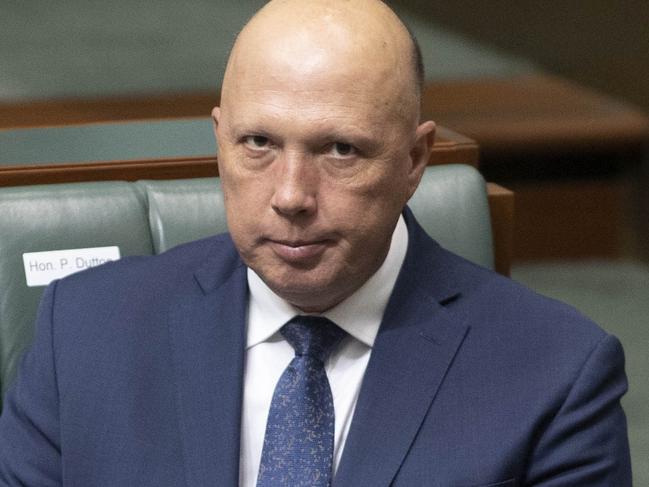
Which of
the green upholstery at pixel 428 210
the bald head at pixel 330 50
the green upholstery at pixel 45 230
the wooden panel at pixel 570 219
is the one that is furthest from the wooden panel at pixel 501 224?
the wooden panel at pixel 570 219

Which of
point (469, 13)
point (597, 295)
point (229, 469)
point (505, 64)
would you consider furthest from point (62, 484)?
point (469, 13)

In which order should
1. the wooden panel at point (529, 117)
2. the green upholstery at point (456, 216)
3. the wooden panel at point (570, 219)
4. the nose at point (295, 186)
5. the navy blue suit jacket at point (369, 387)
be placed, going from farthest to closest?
1. the wooden panel at point (570, 219)
2. the wooden panel at point (529, 117)
3. the green upholstery at point (456, 216)
4. the navy blue suit jacket at point (369, 387)
5. the nose at point (295, 186)

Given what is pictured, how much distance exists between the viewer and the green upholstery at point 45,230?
5.34 feet

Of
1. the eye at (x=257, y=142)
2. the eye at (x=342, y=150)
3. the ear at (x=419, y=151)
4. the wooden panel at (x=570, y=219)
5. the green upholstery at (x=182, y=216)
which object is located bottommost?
the wooden panel at (x=570, y=219)

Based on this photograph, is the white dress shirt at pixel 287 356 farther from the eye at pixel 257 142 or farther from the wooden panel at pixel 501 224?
the wooden panel at pixel 501 224

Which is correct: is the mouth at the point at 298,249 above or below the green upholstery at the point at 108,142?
above

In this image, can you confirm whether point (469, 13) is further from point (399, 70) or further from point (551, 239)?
point (399, 70)

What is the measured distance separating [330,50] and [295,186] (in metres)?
0.13

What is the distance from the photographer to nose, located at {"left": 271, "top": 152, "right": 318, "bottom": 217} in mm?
1184

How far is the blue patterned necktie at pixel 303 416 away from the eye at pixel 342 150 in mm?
200

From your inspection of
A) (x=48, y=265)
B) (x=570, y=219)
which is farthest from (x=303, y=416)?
(x=570, y=219)

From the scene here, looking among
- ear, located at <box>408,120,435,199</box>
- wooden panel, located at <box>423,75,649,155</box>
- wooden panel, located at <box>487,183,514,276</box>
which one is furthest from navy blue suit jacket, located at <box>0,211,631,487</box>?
wooden panel, located at <box>423,75,649,155</box>

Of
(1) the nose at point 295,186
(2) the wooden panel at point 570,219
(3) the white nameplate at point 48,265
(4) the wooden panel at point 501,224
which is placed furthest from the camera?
(2) the wooden panel at point 570,219

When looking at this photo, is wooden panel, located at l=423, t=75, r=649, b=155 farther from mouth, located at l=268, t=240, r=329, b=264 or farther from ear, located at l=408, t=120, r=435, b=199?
mouth, located at l=268, t=240, r=329, b=264
